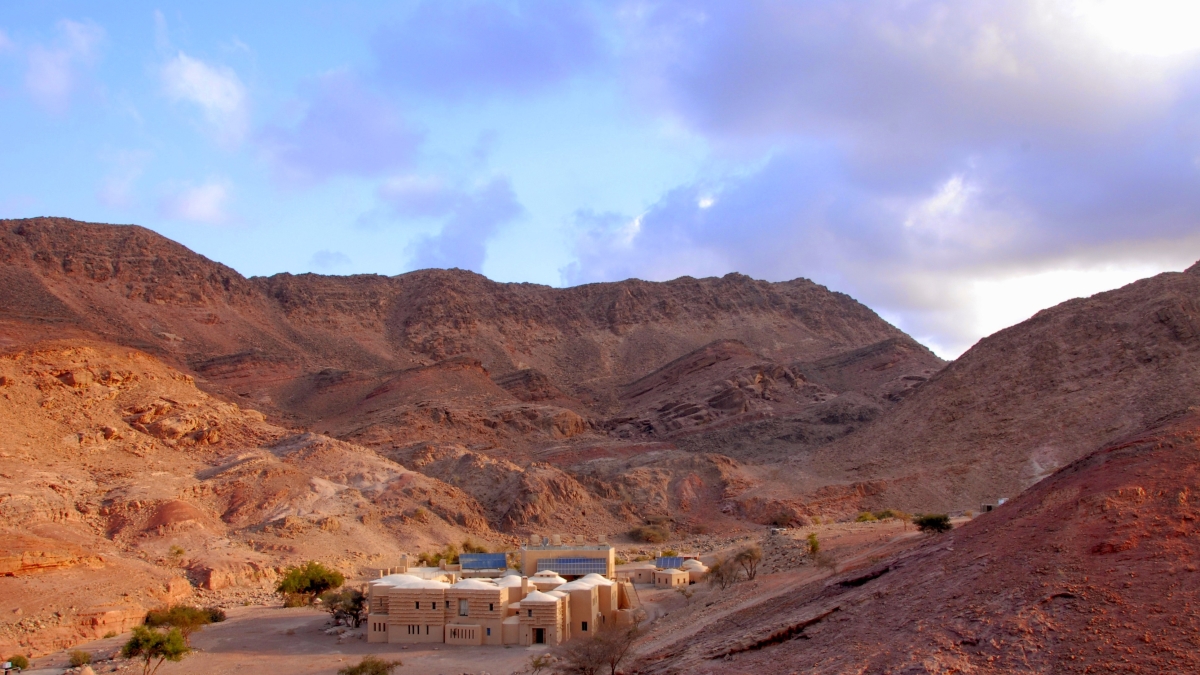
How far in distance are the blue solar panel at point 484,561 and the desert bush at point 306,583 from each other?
4.80 meters

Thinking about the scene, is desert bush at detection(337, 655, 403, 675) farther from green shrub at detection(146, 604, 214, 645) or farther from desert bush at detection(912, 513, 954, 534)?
desert bush at detection(912, 513, 954, 534)

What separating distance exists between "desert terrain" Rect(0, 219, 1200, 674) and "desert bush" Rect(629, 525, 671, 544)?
2.49ft

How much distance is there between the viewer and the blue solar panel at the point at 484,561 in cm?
3856

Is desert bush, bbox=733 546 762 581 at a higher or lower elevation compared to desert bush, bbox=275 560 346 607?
higher

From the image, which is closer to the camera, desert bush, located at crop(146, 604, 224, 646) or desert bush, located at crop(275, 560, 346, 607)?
desert bush, located at crop(146, 604, 224, 646)

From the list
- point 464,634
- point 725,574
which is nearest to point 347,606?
point 464,634

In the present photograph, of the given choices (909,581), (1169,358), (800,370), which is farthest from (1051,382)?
(909,581)

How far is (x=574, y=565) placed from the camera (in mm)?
35844

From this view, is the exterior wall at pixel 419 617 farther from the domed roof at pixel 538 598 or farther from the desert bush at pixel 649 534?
the desert bush at pixel 649 534

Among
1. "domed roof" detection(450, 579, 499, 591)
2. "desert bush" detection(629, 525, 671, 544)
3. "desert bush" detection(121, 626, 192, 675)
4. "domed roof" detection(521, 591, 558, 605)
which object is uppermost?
"desert bush" detection(629, 525, 671, 544)

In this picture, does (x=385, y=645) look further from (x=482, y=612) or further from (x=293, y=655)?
(x=482, y=612)

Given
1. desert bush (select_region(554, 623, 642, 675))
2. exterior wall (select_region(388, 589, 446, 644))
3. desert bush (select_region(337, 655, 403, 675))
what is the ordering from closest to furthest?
desert bush (select_region(554, 623, 642, 675))
desert bush (select_region(337, 655, 403, 675))
exterior wall (select_region(388, 589, 446, 644))

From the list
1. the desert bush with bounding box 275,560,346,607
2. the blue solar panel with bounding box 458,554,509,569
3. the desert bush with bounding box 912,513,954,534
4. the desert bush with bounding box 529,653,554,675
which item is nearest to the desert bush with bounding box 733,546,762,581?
the desert bush with bounding box 912,513,954,534

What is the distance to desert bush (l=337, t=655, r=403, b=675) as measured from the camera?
23.8m
